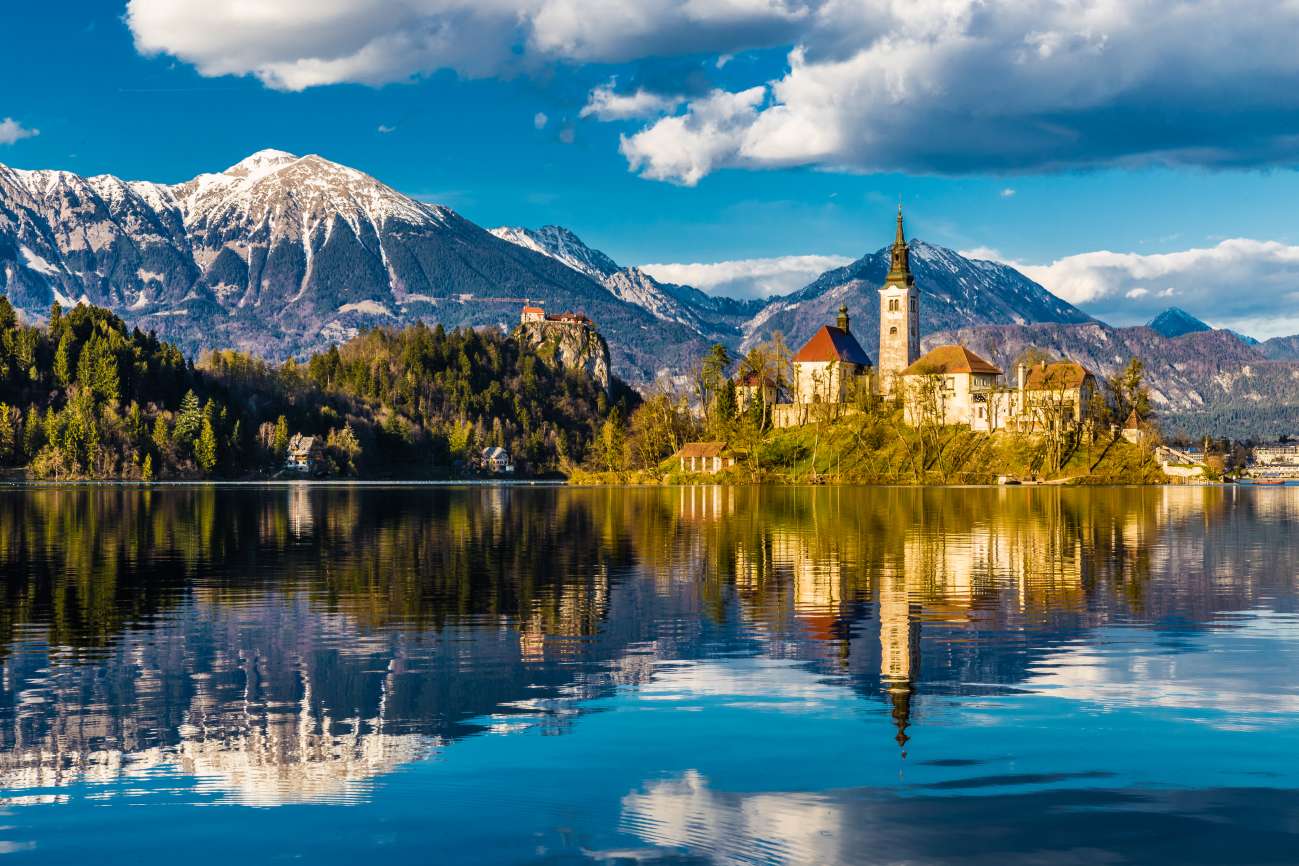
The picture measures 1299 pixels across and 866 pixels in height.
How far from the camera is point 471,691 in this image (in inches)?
1067

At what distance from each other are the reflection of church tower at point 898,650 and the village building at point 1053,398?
15358 cm

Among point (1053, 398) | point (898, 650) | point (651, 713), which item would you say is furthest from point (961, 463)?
point (651, 713)

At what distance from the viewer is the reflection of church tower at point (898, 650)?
83.5 ft

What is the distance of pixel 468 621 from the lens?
37344 mm

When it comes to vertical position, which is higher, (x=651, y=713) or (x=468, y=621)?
(x=468, y=621)

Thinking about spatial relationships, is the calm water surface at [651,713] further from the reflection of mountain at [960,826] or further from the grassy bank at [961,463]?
the grassy bank at [961,463]

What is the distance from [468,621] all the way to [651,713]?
13192 mm

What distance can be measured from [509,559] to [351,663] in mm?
29071

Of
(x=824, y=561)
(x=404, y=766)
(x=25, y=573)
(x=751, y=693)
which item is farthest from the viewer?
(x=824, y=561)

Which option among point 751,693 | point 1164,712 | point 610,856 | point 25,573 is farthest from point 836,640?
point 25,573

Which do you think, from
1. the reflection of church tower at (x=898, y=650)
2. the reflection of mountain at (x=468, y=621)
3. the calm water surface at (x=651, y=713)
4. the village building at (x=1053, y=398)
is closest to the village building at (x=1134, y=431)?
the village building at (x=1053, y=398)

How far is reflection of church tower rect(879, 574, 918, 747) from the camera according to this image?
25438mm

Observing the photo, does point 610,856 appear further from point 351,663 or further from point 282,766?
point 351,663

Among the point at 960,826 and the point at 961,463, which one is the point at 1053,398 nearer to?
the point at 961,463
